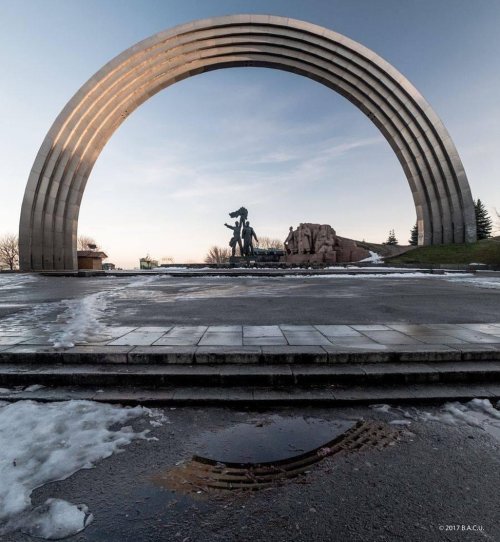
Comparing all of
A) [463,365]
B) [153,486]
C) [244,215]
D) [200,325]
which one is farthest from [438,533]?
[244,215]

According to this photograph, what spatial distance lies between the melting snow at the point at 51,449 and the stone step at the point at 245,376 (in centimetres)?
39

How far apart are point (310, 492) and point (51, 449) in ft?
5.79

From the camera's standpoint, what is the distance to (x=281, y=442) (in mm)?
2354

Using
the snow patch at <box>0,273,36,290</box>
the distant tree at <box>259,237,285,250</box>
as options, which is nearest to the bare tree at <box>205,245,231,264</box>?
the distant tree at <box>259,237,285,250</box>

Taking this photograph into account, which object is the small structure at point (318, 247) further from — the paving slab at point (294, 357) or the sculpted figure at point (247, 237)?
the paving slab at point (294, 357)

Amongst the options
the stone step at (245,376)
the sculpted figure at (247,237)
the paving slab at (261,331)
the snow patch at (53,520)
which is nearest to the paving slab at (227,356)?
the stone step at (245,376)

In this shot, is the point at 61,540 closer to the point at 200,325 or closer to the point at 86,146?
the point at 200,325

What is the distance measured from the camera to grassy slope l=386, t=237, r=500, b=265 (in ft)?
90.7

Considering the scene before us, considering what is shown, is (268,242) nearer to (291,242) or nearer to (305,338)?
(291,242)

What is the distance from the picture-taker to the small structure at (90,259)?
3186 centimetres

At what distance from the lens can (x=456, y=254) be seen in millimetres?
29547

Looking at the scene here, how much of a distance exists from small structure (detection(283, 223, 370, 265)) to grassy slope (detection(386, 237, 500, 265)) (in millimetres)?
3842

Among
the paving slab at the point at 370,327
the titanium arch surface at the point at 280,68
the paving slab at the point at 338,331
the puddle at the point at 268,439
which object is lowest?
the puddle at the point at 268,439

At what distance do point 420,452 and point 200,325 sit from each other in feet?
11.3
